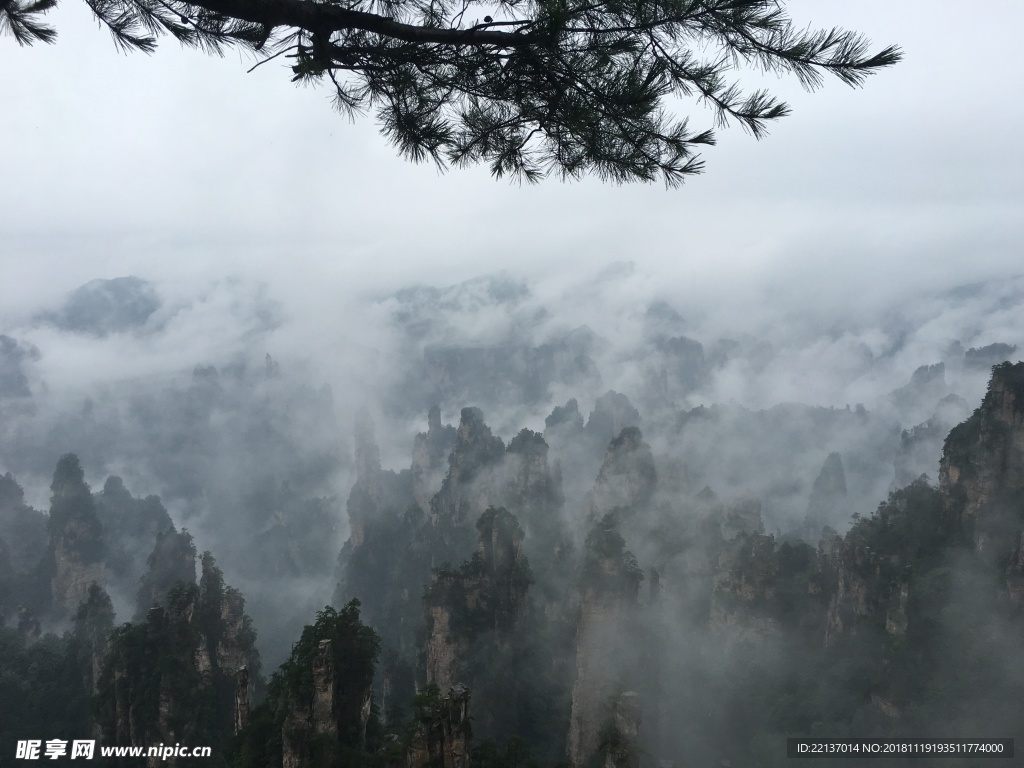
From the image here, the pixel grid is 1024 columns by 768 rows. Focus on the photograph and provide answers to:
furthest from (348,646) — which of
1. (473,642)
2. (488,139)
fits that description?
(488,139)

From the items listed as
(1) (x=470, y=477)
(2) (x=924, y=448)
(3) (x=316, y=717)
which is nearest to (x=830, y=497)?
(2) (x=924, y=448)

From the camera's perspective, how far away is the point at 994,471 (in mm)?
37062

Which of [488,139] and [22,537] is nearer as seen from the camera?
[488,139]

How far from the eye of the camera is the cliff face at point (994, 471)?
3547cm

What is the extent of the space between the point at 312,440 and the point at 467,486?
6056 centimetres

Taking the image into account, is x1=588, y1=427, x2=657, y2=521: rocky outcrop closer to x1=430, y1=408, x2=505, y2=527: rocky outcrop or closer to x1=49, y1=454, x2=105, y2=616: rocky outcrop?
x1=430, y1=408, x2=505, y2=527: rocky outcrop

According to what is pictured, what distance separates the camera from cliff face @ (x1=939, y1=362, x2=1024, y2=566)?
116 ft

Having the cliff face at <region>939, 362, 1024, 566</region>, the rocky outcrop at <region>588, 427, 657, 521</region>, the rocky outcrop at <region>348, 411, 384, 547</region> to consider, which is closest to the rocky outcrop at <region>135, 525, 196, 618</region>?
the rocky outcrop at <region>348, 411, 384, 547</region>

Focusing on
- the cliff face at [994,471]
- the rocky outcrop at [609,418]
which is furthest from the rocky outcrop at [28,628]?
the rocky outcrop at [609,418]

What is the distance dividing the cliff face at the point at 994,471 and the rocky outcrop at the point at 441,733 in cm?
3021

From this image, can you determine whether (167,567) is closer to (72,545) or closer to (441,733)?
(72,545)

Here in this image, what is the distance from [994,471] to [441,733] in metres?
34.5

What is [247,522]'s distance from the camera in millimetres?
99000

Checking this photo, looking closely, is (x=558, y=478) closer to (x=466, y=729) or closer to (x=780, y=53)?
(x=466, y=729)
